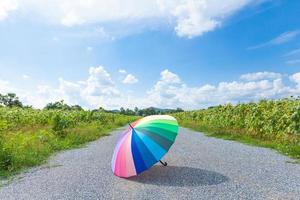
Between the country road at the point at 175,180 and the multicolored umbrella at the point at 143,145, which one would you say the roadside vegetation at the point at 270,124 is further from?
the multicolored umbrella at the point at 143,145

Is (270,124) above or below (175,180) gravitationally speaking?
above

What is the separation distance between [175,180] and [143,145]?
3.75 feet

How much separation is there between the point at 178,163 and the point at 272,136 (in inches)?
365

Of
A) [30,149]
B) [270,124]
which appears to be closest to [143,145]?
[30,149]

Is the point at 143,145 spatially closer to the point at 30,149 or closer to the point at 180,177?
the point at 180,177

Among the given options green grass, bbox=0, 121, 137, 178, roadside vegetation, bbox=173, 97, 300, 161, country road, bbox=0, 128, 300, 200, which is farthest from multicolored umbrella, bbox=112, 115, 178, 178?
roadside vegetation, bbox=173, 97, 300, 161

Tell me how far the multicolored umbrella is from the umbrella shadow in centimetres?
44

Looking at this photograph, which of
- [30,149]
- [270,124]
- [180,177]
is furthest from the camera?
[270,124]

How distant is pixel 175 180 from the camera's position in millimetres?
9539

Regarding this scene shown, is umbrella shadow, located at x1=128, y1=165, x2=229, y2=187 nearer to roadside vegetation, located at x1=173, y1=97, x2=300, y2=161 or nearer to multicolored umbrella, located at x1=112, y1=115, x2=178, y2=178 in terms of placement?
multicolored umbrella, located at x1=112, y1=115, x2=178, y2=178

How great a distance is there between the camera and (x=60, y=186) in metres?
9.37

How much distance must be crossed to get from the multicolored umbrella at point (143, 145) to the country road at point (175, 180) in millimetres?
382

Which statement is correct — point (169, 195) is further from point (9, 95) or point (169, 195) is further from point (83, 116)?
point (9, 95)

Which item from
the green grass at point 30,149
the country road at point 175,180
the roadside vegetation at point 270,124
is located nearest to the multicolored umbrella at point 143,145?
the country road at point 175,180
